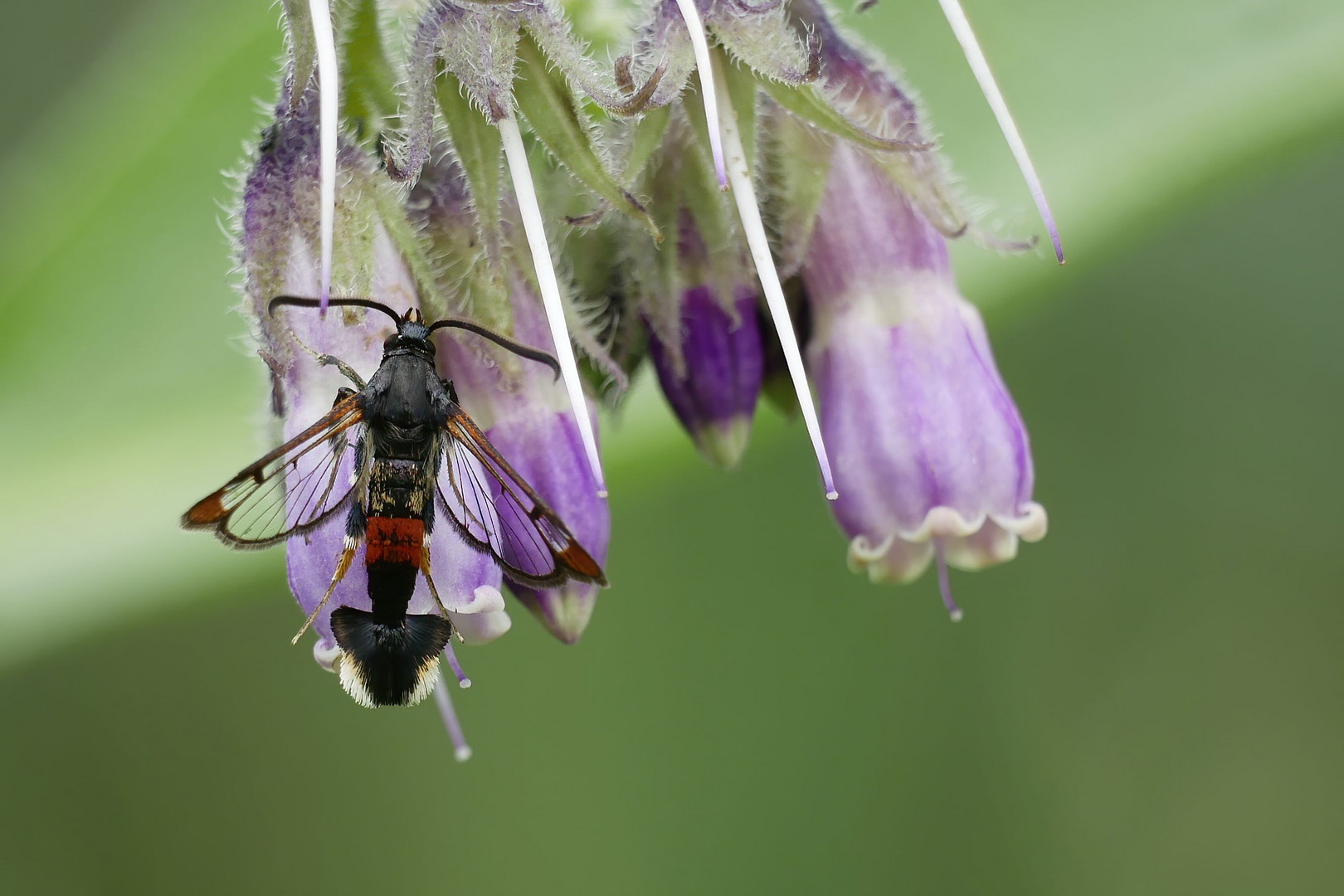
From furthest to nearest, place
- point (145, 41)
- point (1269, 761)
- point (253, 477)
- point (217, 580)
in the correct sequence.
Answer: point (1269, 761), point (145, 41), point (217, 580), point (253, 477)

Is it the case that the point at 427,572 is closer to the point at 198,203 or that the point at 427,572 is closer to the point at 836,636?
the point at 198,203

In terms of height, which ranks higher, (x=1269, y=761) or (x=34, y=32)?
(x=34, y=32)

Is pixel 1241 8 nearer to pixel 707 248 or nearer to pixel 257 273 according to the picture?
pixel 707 248

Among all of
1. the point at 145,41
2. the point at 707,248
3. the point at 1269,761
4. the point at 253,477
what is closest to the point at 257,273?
the point at 253,477

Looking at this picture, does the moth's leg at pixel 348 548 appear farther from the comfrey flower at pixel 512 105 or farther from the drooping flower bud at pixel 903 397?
the drooping flower bud at pixel 903 397

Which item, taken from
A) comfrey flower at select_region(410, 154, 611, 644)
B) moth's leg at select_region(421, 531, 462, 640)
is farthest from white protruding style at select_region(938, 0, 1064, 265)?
moth's leg at select_region(421, 531, 462, 640)

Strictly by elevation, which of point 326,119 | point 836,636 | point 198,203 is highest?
point 198,203

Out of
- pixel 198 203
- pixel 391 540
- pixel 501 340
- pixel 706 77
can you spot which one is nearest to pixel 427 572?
pixel 391 540
